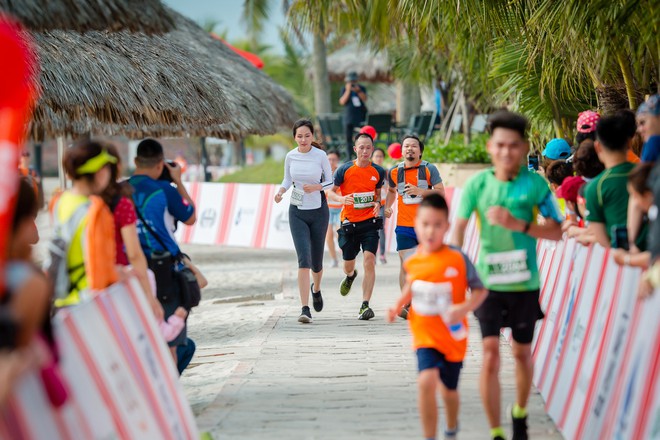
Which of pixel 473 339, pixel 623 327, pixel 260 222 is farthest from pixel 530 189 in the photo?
pixel 260 222

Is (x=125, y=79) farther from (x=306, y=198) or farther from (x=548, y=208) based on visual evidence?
(x=548, y=208)

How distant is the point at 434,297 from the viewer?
17.4 feet

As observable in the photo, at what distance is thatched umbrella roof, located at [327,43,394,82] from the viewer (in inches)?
1319

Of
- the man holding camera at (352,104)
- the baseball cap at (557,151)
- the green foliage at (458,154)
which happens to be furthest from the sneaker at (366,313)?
the man holding camera at (352,104)

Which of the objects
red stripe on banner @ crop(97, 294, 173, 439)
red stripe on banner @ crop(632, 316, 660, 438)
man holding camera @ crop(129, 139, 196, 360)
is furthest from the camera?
man holding camera @ crop(129, 139, 196, 360)

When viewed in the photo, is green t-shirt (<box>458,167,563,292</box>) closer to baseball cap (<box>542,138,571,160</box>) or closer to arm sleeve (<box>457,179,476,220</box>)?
arm sleeve (<box>457,179,476,220</box>)

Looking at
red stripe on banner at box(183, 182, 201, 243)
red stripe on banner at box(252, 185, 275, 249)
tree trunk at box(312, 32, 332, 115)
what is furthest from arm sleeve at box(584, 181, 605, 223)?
tree trunk at box(312, 32, 332, 115)

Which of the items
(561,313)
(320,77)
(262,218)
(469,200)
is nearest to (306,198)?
(561,313)

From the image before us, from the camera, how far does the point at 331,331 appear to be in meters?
9.79

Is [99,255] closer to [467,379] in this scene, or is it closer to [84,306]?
[84,306]

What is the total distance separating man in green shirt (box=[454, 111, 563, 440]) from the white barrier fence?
1.01ft

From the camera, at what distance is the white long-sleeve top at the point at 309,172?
33.4ft

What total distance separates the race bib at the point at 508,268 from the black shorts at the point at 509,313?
0.27 ft

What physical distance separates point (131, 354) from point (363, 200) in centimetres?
564
